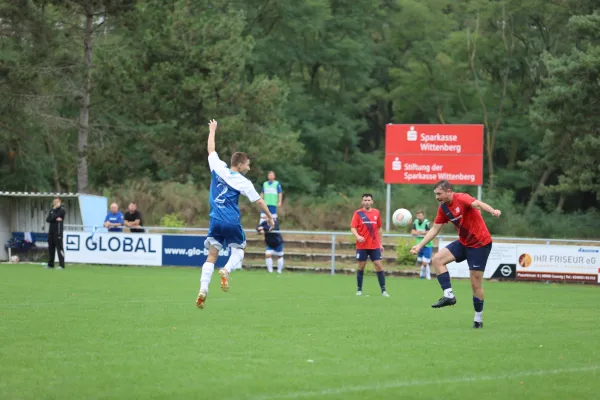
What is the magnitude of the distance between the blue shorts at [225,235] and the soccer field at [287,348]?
106 centimetres

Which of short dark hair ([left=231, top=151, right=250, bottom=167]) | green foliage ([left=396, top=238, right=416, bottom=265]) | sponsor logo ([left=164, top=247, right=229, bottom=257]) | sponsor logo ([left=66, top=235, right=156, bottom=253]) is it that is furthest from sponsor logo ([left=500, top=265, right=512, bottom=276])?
short dark hair ([left=231, top=151, right=250, bottom=167])

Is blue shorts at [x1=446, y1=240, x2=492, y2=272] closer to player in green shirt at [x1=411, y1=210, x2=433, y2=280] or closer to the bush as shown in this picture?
player in green shirt at [x1=411, y1=210, x2=433, y2=280]

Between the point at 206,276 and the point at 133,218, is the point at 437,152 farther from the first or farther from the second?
the point at 206,276

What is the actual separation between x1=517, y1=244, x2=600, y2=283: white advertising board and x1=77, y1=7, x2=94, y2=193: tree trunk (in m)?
19.2

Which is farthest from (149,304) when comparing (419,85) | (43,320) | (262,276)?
(419,85)

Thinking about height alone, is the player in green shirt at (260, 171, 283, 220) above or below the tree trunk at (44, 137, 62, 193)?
below

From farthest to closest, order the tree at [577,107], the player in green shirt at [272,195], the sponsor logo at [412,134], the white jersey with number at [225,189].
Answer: the tree at [577,107] → the sponsor logo at [412,134] → the player in green shirt at [272,195] → the white jersey with number at [225,189]

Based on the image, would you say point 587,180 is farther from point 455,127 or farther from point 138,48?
point 138,48

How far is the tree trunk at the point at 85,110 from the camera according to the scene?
37.7 metres

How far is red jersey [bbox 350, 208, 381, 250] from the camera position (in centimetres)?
1942

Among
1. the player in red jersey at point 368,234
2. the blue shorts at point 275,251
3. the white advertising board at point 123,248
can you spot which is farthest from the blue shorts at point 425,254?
the player in red jersey at point 368,234

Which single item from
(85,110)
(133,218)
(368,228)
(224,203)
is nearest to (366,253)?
(368,228)

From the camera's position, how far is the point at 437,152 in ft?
105

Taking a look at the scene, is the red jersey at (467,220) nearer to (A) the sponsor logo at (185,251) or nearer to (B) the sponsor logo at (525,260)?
(B) the sponsor logo at (525,260)
